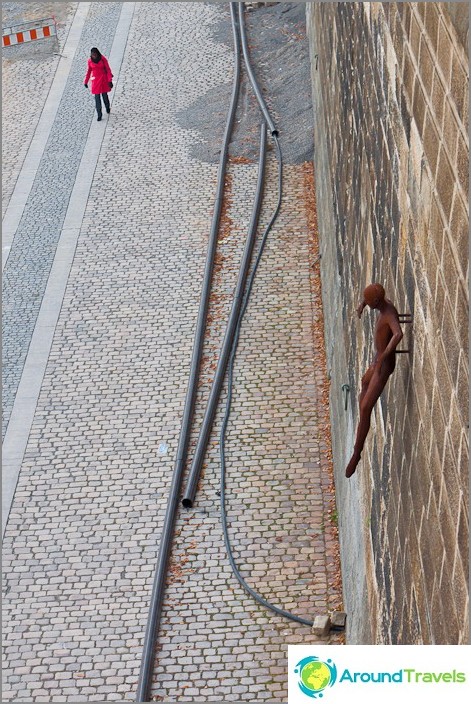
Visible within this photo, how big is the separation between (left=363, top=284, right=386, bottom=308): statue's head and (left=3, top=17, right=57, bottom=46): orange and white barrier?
20.3 m

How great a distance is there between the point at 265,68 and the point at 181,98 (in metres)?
2.02

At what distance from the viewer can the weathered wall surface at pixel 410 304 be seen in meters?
5.05

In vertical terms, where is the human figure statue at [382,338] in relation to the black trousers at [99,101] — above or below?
below

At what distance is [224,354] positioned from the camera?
15016mm

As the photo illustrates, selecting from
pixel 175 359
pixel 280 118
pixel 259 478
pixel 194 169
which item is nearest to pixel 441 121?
pixel 259 478

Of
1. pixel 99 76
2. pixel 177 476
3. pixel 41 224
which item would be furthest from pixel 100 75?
pixel 177 476

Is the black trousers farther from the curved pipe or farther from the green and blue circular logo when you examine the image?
the green and blue circular logo

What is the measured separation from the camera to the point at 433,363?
5.61 metres

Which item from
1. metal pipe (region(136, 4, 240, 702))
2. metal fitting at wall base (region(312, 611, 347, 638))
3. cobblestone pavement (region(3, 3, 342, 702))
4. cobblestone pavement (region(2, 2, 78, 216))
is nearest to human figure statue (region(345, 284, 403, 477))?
metal fitting at wall base (region(312, 611, 347, 638))

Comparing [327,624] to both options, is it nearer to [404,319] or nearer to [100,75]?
[404,319]

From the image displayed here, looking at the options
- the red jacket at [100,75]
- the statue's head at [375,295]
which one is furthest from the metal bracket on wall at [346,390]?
the red jacket at [100,75]

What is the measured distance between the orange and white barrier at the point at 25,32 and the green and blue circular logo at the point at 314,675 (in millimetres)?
21676

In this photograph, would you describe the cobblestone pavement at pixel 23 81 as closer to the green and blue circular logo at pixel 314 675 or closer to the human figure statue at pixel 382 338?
the human figure statue at pixel 382 338

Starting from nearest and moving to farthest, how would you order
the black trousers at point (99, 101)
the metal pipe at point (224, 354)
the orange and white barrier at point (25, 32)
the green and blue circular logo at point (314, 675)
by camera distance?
the green and blue circular logo at point (314, 675) → the metal pipe at point (224, 354) → the black trousers at point (99, 101) → the orange and white barrier at point (25, 32)
